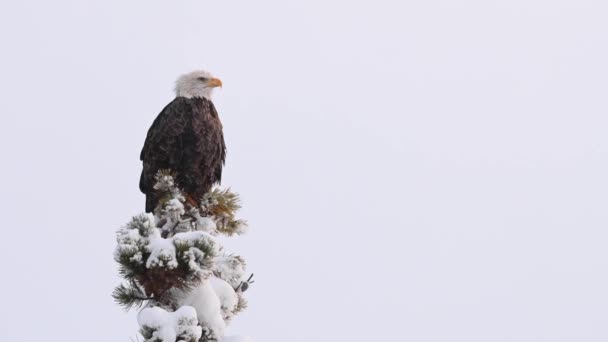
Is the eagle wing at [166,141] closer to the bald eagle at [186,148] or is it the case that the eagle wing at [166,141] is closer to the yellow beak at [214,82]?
the bald eagle at [186,148]

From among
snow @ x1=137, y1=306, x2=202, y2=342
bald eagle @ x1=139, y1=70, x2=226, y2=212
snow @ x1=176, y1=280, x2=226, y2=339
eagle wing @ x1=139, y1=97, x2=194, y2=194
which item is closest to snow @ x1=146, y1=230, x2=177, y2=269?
snow @ x1=137, y1=306, x2=202, y2=342

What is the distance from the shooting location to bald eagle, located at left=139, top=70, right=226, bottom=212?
8000mm

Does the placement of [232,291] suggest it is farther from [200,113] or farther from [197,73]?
[197,73]

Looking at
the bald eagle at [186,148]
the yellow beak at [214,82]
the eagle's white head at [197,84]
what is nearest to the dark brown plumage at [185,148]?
the bald eagle at [186,148]

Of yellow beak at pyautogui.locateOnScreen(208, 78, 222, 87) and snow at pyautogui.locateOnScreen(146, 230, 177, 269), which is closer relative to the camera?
snow at pyautogui.locateOnScreen(146, 230, 177, 269)

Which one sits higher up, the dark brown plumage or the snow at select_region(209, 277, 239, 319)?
the dark brown plumage

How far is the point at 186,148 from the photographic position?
8.03 meters

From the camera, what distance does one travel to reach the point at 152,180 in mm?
8164

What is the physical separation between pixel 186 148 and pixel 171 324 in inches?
Answer: 129

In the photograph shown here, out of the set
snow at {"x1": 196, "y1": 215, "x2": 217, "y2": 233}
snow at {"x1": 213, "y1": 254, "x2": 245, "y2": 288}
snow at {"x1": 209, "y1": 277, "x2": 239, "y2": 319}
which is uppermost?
snow at {"x1": 196, "y1": 215, "x2": 217, "y2": 233}

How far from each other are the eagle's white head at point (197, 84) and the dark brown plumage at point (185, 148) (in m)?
0.33

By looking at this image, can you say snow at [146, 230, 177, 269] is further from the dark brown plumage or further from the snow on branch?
the dark brown plumage

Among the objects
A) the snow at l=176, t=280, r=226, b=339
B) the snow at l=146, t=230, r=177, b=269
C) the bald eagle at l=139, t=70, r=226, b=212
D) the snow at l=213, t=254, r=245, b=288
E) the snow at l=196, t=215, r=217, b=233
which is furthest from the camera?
the bald eagle at l=139, t=70, r=226, b=212

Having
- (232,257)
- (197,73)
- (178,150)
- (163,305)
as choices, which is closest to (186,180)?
(178,150)
